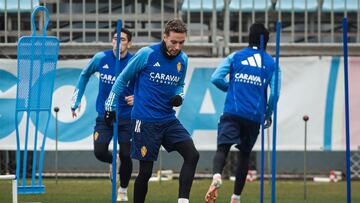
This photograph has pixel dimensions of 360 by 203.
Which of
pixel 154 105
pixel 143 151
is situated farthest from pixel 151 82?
pixel 143 151

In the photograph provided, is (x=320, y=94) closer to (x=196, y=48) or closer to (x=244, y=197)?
(x=196, y=48)

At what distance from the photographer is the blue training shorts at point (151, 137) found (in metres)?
8.89

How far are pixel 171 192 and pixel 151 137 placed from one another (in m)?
3.58

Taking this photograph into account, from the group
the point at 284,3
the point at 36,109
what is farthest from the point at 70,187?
the point at 284,3

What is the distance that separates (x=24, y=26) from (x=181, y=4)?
92.7 inches

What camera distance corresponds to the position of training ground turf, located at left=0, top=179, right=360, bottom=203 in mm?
11297

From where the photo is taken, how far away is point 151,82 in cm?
887

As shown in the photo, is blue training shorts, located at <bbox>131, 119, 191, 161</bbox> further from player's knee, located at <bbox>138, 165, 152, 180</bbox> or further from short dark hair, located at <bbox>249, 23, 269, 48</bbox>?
short dark hair, located at <bbox>249, 23, 269, 48</bbox>

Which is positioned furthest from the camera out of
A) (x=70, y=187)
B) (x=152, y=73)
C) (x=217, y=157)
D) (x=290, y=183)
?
(x=290, y=183)

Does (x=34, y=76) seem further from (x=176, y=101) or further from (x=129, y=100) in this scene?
(x=176, y=101)

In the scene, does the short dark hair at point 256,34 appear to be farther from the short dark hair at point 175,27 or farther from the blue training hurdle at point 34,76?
the blue training hurdle at point 34,76

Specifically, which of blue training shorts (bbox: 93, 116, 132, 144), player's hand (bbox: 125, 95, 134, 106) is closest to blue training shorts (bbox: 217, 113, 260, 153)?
player's hand (bbox: 125, 95, 134, 106)

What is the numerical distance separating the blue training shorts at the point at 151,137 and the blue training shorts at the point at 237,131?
145cm

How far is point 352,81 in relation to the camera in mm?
14938
